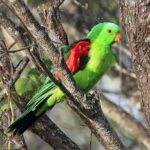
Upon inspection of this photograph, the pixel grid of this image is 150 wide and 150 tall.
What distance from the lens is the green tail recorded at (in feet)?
10.5

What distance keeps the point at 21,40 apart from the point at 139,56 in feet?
2.16

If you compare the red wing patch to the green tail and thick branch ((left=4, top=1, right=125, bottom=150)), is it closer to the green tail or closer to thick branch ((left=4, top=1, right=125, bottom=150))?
the green tail

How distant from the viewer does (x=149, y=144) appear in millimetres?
5352

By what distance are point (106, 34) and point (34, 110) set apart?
29.6 inches

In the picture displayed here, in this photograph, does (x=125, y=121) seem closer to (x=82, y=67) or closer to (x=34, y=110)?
(x=82, y=67)

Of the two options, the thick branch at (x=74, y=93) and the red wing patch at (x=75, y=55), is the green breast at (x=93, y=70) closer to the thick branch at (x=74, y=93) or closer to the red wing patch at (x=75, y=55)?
the red wing patch at (x=75, y=55)

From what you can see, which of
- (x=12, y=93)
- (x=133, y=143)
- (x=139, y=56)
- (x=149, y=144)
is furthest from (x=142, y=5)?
(x=133, y=143)

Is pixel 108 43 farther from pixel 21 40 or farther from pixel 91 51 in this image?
pixel 21 40

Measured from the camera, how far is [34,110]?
335cm

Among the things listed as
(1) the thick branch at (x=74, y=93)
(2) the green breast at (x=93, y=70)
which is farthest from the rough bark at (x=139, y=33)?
(2) the green breast at (x=93, y=70)

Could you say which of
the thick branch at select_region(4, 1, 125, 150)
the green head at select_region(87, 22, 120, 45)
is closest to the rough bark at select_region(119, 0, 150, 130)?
the thick branch at select_region(4, 1, 125, 150)

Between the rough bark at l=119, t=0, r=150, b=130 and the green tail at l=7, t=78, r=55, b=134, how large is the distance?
71 cm

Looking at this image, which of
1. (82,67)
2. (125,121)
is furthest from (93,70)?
(125,121)

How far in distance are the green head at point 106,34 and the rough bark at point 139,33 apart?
0.93 meters
